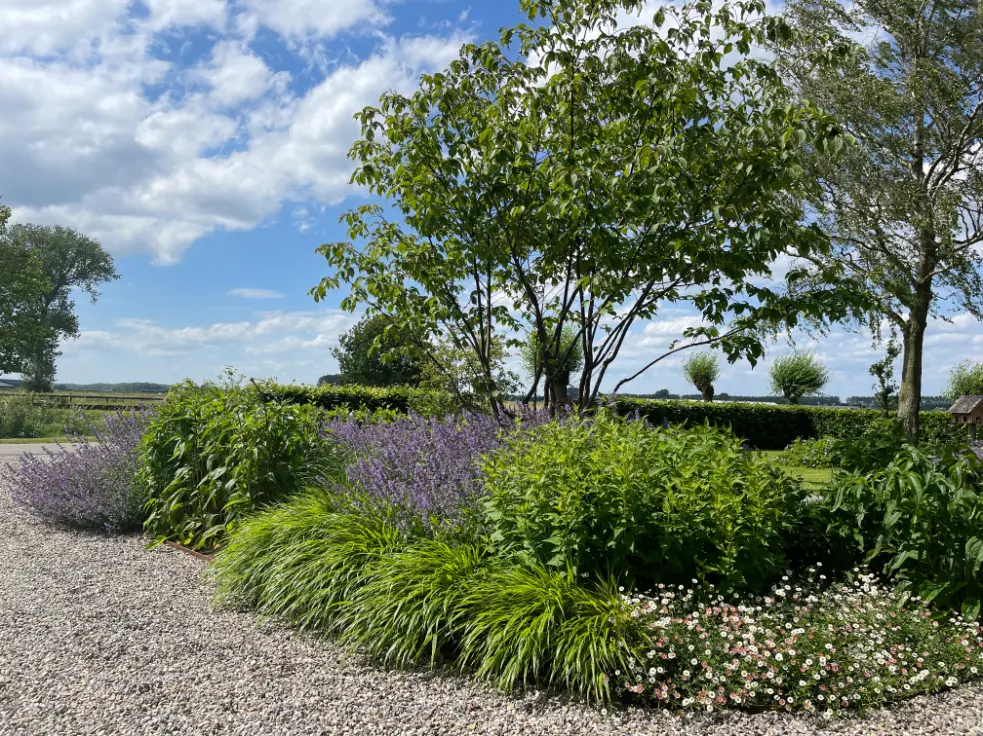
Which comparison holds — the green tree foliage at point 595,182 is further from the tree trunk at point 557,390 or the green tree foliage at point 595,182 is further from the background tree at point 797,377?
the background tree at point 797,377

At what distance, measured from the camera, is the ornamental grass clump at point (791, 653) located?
2932 mm

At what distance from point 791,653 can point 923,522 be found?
1148 mm

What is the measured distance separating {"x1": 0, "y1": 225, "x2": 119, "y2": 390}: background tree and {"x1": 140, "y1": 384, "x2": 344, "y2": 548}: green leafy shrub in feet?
100

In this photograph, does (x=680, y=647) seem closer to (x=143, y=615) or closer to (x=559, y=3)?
(x=143, y=615)

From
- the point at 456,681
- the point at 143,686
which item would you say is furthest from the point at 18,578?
the point at 456,681

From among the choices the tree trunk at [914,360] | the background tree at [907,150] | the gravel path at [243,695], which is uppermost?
the background tree at [907,150]

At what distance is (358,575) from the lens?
378 centimetres

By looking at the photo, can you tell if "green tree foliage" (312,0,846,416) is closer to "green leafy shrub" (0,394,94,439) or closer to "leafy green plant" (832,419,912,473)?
"leafy green plant" (832,419,912,473)

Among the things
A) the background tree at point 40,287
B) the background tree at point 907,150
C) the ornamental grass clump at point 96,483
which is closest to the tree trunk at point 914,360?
the background tree at point 907,150

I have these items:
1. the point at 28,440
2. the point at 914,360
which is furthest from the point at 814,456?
the point at 28,440

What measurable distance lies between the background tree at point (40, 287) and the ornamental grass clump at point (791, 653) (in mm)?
35091

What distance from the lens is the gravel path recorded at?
2758mm

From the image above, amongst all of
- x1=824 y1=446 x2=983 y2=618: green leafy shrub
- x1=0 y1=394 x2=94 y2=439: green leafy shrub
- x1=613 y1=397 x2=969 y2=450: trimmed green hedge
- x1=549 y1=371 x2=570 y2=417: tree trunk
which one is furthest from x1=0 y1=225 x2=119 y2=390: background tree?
x1=824 y1=446 x2=983 y2=618: green leafy shrub

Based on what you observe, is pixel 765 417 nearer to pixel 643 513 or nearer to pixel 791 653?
pixel 643 513
